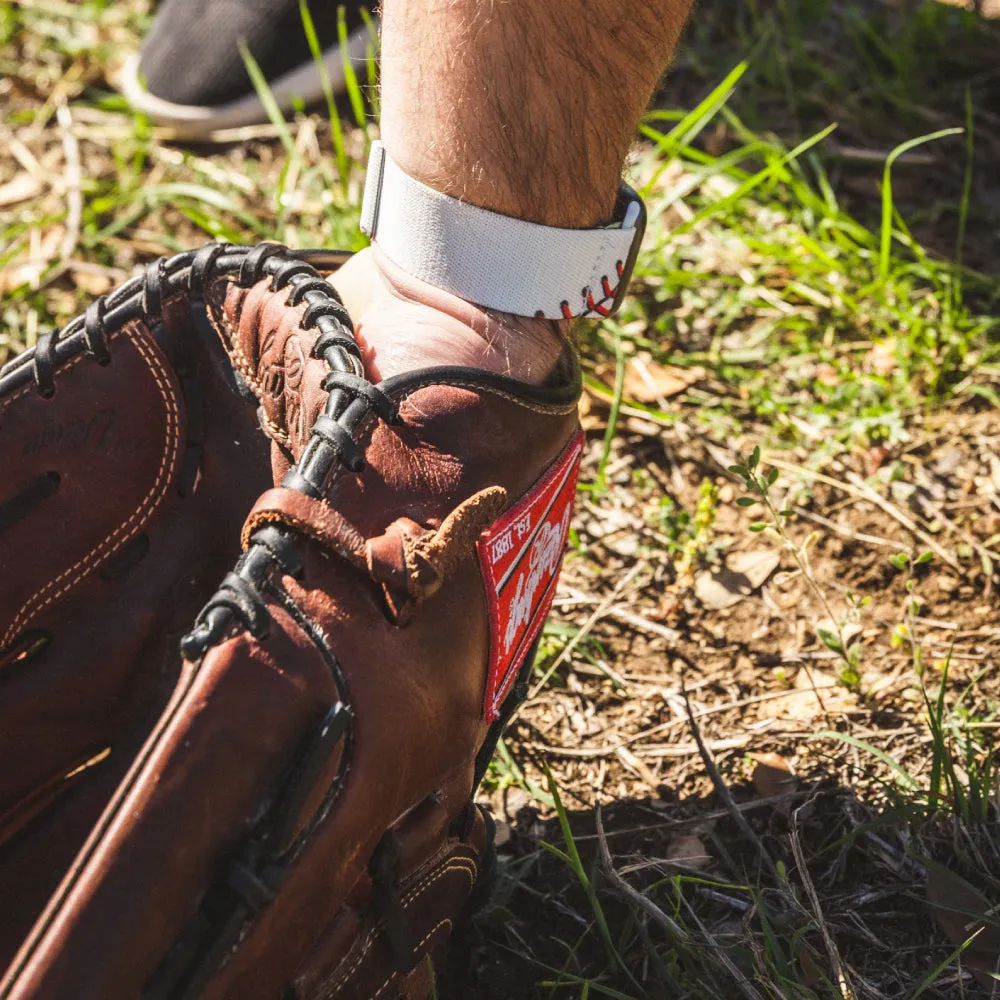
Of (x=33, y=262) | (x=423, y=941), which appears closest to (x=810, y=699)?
(x=423, y=941)

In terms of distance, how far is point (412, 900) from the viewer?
1143mm

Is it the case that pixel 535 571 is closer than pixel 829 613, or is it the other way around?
pixel 535 571

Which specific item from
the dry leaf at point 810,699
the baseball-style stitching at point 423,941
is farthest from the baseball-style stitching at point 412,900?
the dry leaf at point 810,699

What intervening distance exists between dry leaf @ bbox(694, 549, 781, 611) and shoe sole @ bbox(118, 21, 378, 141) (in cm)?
161

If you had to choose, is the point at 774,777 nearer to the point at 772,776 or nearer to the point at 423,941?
the point at 772,776

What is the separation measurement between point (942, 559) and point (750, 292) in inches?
27.7

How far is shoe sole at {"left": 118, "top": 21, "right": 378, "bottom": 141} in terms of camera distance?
103 inches

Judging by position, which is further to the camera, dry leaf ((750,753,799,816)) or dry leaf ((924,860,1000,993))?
dry leaf ((750,753,799,816))

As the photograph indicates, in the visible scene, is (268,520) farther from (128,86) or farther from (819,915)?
(128,86)

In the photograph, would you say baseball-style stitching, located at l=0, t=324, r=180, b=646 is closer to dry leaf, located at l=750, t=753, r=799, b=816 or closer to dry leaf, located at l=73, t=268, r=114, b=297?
dry leaf, located at l=750, t=753, r=799, b=816

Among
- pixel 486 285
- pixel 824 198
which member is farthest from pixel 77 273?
pixel 824 198

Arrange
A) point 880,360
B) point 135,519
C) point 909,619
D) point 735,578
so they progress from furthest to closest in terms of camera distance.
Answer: point 880,360, point 735,578, point 909,619, point 135,519

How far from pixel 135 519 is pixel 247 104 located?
164 centimetres

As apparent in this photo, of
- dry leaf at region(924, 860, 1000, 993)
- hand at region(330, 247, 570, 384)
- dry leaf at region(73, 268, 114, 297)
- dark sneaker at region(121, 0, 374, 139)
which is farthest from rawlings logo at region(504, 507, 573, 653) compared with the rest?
dark sneaker at region(121, 0, 374, 139)
